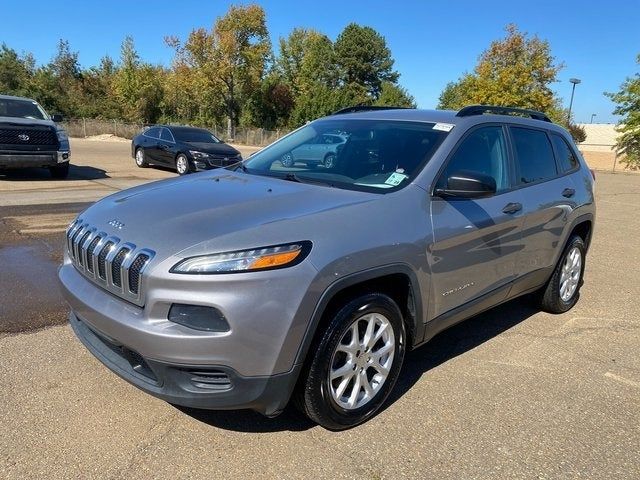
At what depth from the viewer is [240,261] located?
2.52 meters

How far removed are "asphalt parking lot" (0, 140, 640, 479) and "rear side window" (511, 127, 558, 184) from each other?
1332 mm

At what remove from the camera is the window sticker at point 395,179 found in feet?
11.1

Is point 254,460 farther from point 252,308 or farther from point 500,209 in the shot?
point 500,209

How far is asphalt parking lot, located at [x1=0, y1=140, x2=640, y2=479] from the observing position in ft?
8.88

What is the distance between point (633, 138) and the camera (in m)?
32.2

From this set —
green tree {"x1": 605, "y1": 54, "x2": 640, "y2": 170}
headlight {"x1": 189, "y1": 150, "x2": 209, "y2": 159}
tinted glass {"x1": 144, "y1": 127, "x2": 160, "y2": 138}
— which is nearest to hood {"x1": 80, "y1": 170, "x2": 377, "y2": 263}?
headlight {"x1": 189, "y1": 150, "x2": 209, "y2": 159}

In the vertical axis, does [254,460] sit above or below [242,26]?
below

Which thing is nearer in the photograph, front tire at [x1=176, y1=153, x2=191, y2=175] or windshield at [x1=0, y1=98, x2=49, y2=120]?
windshield at [x1=0, y1=98, x2=49, y2=120]

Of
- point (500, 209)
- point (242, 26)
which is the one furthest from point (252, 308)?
point (242, 26)

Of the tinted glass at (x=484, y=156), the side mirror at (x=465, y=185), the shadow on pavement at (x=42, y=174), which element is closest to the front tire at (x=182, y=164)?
the shadow on pavement at (x=42, y=174)

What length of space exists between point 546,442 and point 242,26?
5119 centimetres

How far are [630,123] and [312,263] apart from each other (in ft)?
117

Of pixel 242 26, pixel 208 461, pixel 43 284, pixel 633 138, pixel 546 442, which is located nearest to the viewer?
pixel 208 461

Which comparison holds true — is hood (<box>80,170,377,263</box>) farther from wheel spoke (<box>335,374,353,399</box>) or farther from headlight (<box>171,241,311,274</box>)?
wheel spoke (<box>335,374,353,399</box>)
